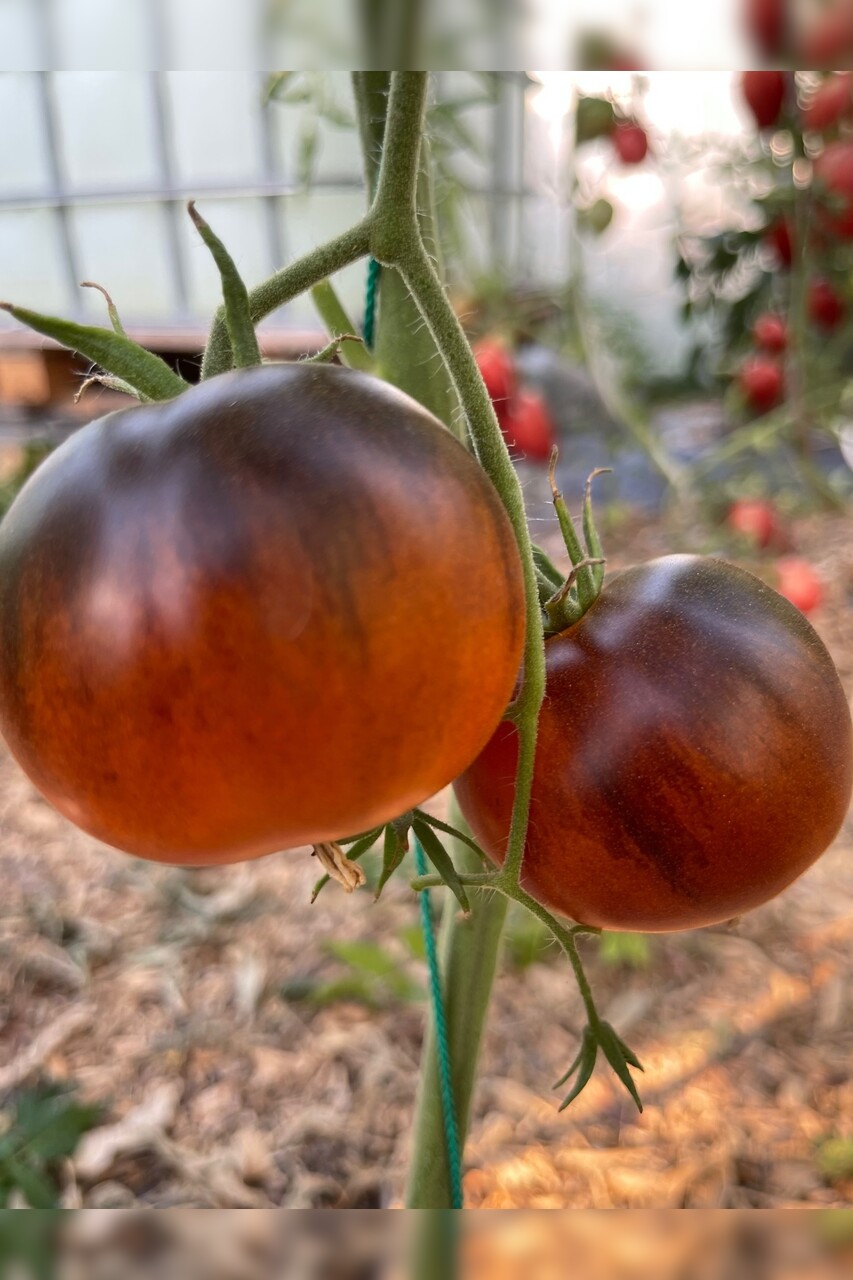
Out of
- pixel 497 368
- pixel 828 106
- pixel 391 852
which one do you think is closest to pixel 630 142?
pixel 828 106

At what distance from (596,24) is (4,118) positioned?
3.55 m

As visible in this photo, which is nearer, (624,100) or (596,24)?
(596,24)

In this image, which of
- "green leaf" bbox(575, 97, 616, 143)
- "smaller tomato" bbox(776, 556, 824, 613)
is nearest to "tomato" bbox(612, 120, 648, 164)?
"green leaf" bbox(575, 97, 616, 143)

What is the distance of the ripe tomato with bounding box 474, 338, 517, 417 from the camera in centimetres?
171

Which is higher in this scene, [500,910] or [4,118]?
[4,118]

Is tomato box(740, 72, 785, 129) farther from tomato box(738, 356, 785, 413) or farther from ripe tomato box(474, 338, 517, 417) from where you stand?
tomato box(738, 356, 785, 413)

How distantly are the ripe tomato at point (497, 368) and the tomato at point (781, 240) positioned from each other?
→ 2.63 feet

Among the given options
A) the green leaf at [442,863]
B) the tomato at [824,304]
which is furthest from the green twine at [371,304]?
the tomato at [824,304]

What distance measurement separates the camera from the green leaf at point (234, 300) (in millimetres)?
277

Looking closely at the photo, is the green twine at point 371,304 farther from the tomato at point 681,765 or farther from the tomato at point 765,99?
the tomato at point 765,99

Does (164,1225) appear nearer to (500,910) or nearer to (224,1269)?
(224,1269)

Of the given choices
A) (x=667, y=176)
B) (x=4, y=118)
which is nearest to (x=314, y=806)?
(x=667, y=176)

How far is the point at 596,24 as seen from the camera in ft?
0.68

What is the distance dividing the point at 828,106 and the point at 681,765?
1.58 meters
